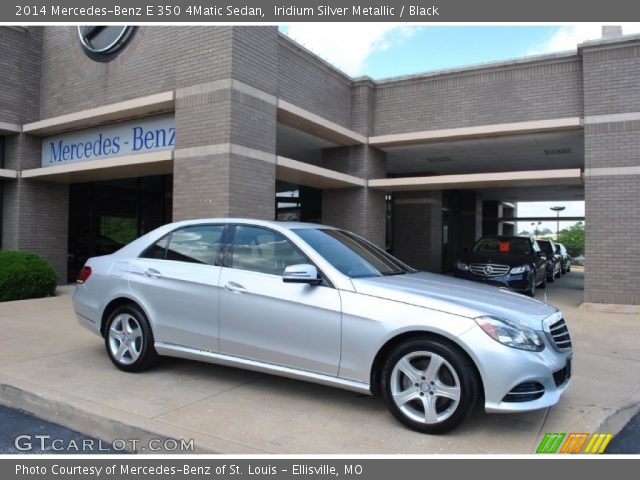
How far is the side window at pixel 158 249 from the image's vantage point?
17.4 feet

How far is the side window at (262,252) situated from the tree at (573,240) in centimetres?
3664

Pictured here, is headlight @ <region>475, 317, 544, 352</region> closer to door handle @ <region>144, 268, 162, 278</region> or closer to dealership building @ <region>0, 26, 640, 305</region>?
door handle @ <region>144, 268, 162, 278</region>

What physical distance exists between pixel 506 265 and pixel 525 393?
871 cm

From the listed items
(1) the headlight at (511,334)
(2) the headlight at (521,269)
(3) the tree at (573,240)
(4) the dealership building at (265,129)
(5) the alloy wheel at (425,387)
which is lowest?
(5) the alloy wheel at (425,387)

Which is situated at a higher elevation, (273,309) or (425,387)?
(273,309)

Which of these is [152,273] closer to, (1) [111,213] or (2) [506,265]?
(2) [506,265]

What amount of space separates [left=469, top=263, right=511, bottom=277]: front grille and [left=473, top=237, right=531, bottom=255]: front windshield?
4.83 feet

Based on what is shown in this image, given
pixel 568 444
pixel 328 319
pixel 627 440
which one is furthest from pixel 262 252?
pixel 627 440

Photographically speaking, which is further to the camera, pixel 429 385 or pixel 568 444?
pixel 429 385

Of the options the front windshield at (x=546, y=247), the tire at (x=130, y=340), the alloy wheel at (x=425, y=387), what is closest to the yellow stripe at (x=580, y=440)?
the alloy wheel at (x=425, y=387)

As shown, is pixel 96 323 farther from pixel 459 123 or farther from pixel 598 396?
pixel 459 123

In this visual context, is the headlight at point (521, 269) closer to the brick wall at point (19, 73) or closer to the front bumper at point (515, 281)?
the front bumper at point (515, 281)

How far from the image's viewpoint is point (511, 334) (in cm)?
365

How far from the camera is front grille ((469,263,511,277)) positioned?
11.7 m
